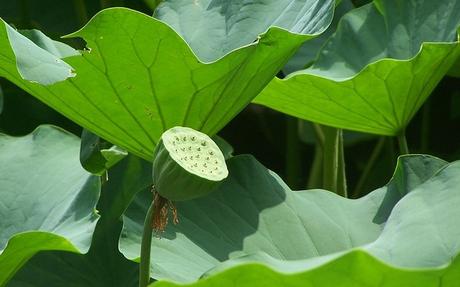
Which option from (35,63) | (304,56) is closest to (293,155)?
(304,56)

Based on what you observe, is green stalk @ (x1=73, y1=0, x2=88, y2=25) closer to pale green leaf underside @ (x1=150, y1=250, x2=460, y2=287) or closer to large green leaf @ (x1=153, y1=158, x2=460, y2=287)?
large green leaf @ (x1=153, y1=158, x2=460, y2=287)

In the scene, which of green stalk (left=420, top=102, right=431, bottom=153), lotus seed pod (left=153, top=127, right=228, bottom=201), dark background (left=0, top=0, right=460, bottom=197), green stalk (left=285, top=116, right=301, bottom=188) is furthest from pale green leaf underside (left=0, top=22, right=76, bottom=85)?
green stalk (left=420, top=102, right=431, bottom=153)

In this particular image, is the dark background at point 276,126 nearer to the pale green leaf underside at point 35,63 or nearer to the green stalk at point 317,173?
the green stalk at point 317,173

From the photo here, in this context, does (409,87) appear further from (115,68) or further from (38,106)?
(38,106)

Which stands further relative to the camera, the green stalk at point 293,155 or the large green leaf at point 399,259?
the green stalk at point 293,155

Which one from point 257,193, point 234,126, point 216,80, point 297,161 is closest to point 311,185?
point 297,161

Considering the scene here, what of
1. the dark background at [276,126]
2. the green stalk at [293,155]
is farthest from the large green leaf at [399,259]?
the green stalk at [293,155]
